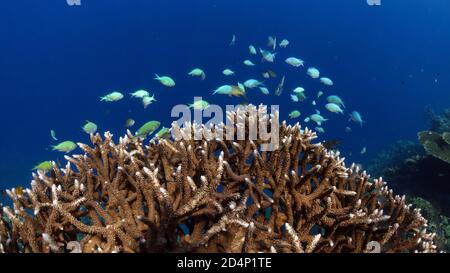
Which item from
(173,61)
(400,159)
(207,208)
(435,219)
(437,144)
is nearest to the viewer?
(207,208)

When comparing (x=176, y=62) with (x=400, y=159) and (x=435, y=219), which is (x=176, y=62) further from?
(x=435, y=219)

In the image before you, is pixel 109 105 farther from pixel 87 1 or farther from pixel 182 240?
pixel 182 240

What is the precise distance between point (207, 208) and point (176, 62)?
69.6 m

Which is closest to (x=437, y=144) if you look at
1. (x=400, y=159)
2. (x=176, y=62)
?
(x=400, y=159)

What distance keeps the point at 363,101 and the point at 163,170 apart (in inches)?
3474

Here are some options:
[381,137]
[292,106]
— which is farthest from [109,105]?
[381,137]

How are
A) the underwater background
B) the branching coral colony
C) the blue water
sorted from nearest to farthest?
the branching coral colony < the underwater background < the blue water

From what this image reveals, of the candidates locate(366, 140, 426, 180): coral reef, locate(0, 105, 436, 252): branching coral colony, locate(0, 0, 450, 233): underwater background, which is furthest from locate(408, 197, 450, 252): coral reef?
locate(0, 0, 450, 233): underwater background

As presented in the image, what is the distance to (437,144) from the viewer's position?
933 cm

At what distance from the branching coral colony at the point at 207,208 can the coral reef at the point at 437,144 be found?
220 inches

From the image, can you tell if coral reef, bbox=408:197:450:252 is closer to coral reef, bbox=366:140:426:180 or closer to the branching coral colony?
coral reef, bbox=366:140:426:180

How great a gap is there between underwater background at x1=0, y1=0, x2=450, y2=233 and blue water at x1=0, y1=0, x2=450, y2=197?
0.30 meters

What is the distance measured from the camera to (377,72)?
10394 centimetres

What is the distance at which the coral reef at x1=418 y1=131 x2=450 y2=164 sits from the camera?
8.88 m
